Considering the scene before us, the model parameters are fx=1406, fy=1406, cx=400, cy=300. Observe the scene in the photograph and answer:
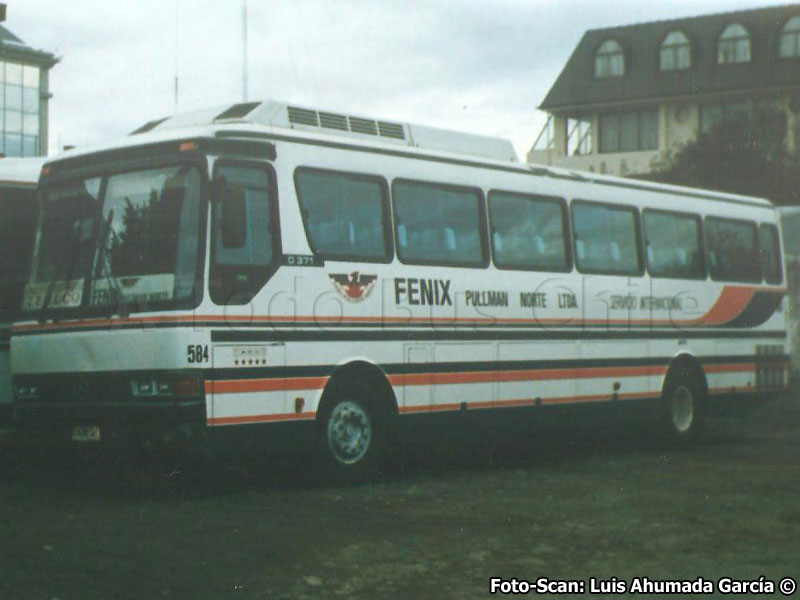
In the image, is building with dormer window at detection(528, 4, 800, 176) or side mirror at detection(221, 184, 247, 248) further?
building with dormer window at detection(528, 4, 800, 176)

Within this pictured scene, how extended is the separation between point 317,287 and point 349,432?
1394 millimetres

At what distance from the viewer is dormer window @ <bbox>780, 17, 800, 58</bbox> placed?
5572 centimetres

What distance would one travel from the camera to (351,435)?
12.9 m

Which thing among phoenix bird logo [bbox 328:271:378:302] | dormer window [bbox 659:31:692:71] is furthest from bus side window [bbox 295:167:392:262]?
dormer window [bbox 659:31:692:71]

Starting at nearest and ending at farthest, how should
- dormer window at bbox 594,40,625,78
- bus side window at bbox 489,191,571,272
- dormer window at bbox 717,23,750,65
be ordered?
bus side window at bbox 489,191,571,272 < dormer window at bbox 717,23,750,65 < dormer window at bbox 594,40,625,78

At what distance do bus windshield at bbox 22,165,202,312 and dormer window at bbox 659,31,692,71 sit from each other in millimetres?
48488

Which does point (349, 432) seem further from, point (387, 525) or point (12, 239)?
point (12, 239)

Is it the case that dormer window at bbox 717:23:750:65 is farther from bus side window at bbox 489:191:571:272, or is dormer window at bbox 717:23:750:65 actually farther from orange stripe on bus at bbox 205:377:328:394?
orange stripe on bus at bbox 205:377:328:394

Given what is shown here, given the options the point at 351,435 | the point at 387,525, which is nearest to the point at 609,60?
the point at 351,435

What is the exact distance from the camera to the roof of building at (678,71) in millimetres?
55781

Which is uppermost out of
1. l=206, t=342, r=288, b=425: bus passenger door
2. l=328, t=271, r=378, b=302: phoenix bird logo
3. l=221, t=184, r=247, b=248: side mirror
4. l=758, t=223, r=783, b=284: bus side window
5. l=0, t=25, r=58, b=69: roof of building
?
l=0, t=25, r=58, b=69: roof of building

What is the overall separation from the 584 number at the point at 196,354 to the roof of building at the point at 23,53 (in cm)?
6003

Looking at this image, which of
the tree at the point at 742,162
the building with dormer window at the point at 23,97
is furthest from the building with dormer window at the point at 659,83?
the building with dormer window at the point at 23,97

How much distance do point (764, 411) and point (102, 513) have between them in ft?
49.7
